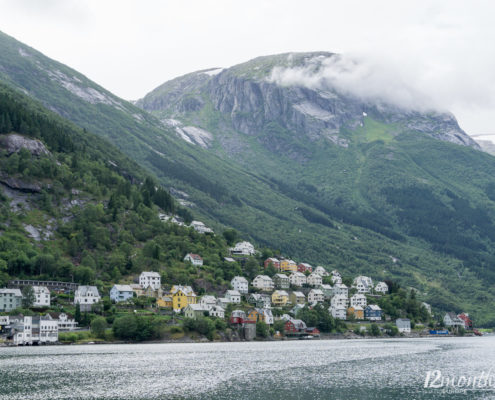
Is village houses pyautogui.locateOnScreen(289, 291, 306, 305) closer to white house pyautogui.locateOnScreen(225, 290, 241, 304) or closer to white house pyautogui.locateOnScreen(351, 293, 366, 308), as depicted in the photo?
white house pyautogui.locateOnScreen(351, 293, 366, 308)

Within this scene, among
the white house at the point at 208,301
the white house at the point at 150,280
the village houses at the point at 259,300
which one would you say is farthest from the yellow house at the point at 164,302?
the village houses at the point at 259,300

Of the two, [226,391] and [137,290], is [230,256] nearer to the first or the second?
[137,290]

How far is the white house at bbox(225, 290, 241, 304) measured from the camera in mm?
153500

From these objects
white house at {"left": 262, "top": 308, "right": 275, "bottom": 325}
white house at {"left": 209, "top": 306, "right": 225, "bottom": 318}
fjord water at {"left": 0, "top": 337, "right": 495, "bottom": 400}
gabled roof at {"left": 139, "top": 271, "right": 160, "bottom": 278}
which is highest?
gabled roof at {"left": 139, "top": 271, "right": 160, "bottom": 278}

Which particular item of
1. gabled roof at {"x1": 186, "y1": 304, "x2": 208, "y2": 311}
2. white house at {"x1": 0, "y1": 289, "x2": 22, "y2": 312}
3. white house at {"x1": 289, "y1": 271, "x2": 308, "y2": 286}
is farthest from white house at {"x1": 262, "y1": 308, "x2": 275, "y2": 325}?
white house at {"x1": 0, "y1": 289, "x2": 22, "y2": 312}

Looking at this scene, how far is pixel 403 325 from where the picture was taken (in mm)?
169875

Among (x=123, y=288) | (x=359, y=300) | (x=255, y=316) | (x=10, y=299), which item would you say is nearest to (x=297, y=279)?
(x=359, y=300)

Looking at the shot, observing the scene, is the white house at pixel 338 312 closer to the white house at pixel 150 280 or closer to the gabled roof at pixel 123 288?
the white house at pixel 150 280

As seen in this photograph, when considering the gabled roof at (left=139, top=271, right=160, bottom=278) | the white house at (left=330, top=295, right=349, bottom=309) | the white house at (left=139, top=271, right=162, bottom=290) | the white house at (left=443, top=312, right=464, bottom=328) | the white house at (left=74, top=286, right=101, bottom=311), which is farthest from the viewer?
the white house at (left=443, top=312, right=464, bottom=328)

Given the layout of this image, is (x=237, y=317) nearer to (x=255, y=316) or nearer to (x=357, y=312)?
(x=255, y=316)

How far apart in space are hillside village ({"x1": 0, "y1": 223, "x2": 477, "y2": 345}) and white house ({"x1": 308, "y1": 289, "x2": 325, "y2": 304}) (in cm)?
29

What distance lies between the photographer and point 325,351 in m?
111

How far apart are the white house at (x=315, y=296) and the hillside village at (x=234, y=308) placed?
0.29 m

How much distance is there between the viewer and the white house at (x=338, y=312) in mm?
168750
